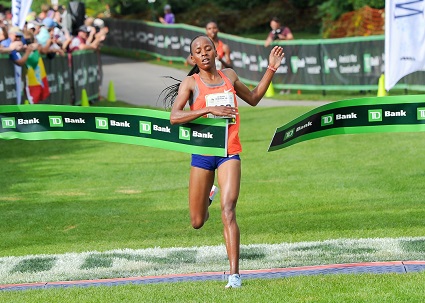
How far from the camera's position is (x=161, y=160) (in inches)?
798

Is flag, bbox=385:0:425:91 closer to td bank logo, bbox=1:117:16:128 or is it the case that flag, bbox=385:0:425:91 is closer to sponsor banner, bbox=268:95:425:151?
sponsor banner, bbox=268:95:425:151

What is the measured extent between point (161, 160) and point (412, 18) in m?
6.50

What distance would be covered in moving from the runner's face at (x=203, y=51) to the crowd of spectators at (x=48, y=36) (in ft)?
43.2

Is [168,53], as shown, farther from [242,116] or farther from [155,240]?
[155,240]

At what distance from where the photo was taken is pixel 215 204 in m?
15.6

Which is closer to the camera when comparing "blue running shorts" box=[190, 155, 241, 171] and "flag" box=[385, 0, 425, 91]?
"blue running shorts" box=[190, 155, 241, 171]

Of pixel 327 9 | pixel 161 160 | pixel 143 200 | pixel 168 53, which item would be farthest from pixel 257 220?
pixel 327 9

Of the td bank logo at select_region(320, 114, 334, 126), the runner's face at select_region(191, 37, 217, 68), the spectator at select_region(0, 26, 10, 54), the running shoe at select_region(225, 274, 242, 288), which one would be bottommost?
the running shoe at select_region(225, 274, 242, 288)

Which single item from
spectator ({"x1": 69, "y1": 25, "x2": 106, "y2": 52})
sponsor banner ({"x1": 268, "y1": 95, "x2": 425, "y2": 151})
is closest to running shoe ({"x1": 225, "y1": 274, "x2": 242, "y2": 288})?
sponsor banner ({"x1": 268, "y1": 95, "x2": 425, "y2": 151})

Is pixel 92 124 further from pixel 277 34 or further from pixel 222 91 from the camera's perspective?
pixel 277 34

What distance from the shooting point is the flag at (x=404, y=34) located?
49.7ft

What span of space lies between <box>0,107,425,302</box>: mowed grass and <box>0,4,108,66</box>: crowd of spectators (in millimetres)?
2079

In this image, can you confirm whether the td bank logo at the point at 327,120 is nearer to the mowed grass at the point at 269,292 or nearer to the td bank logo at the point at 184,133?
the td bank logo at the point at 184,133

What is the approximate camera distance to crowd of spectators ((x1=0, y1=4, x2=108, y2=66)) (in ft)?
75.2
